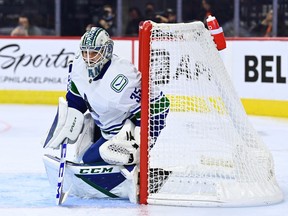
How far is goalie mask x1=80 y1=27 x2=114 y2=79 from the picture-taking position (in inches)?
188

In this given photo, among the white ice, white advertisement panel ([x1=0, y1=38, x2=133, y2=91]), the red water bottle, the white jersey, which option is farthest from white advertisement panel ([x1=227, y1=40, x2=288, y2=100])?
the white jersey

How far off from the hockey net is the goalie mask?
19cm

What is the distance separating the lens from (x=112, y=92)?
4.81 metres

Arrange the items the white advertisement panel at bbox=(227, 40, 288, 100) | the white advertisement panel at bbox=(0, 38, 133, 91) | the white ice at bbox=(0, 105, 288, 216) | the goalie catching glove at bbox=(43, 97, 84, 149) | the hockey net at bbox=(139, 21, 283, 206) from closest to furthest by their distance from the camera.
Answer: the white ice at bbox=(0, 105, 288, 216)
the hockey net at bbox=(139, 21, 283, 206)
the goalie catching glove at bbox=(43, 97, 84, 149)
the white advertisement panel at bbox=(227, 40, 288, 100)
the white advertisement panel at bbox=(0, 38, 133, 91)

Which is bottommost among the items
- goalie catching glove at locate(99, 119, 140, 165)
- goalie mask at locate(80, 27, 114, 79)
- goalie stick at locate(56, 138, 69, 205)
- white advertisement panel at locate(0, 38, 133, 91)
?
white advertisement panel at locate(0, 38, 133, 91)

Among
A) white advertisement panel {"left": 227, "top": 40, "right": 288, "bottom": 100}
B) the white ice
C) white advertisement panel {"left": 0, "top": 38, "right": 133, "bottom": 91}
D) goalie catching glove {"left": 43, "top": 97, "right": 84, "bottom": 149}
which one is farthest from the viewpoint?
white advertisement panel {"left": 0, "top": 38, "right": 133, "bottom": 91}

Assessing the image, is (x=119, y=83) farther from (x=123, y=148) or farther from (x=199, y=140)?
(x=199, y=140)

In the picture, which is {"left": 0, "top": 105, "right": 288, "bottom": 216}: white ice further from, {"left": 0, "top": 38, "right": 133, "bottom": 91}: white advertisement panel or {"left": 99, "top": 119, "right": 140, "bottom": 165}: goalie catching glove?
{"left": 0, "top": 38, "right": 133, "bottom": 91}: white advertisement panel

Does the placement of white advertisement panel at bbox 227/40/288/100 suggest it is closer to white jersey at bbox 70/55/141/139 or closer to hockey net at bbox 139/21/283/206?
hockey net at bbox 139/21/283/206

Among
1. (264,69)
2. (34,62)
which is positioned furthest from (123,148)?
(34,62)

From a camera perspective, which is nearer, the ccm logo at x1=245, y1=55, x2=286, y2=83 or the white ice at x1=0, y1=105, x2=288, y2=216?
the white ice at x1=0, y1=105, x2=288, y2=216

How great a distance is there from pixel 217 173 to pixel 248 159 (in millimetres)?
178

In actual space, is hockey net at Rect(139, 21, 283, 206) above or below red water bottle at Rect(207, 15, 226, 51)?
below

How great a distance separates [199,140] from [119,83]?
55 cm
